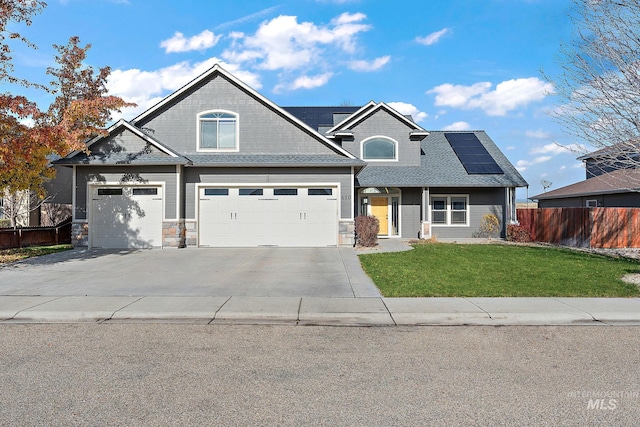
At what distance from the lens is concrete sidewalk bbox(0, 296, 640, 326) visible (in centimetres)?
687

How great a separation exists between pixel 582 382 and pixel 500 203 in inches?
741

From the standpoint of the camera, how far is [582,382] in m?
4.39

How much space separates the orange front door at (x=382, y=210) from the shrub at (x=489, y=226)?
5117 mm

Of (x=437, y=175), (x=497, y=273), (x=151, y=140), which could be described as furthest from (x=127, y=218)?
(x=437, y=175)

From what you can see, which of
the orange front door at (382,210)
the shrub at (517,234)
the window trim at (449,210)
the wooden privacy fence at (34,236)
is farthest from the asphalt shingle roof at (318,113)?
the wooden privacy fence at (34,236)

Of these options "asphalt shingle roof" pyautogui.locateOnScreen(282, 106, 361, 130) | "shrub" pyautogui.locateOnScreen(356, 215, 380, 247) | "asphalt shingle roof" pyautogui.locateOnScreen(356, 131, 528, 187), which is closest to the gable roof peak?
"asphalt shingle roof" pyautogui.locateOnScreen(356, 131, 528, 187)

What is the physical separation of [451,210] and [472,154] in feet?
12.6

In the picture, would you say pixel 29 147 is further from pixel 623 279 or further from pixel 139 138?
pixel 623 279

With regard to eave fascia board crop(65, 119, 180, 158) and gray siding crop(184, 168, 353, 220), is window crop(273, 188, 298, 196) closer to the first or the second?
gray siding crop(184, 168, 353, 220)

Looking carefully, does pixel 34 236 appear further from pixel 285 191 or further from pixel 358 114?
pixel 358 114

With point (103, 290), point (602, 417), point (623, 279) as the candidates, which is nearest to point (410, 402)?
point (602, 417)

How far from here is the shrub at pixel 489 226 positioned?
70.2 ft

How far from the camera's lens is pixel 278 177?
17.2m

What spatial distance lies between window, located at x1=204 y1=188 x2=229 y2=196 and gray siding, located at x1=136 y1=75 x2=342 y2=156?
196 cm
